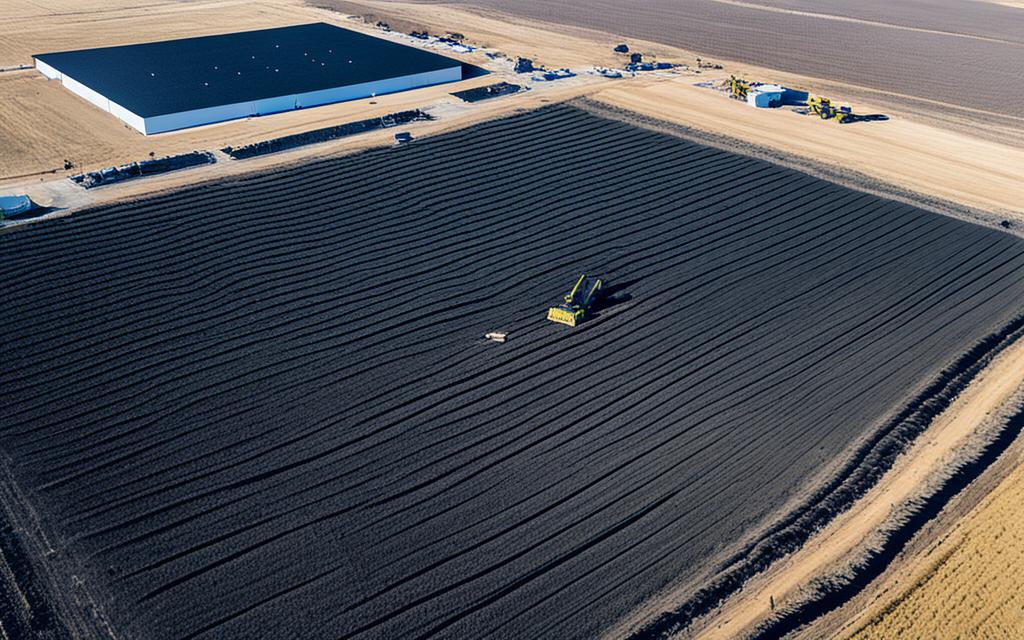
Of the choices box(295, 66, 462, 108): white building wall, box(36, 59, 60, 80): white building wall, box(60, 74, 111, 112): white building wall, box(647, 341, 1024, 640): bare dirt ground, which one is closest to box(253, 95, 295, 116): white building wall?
box(295, 66, 462, 108): white building wall

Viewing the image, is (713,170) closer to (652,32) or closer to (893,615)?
(893,615)

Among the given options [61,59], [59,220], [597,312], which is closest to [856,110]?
[597,312]

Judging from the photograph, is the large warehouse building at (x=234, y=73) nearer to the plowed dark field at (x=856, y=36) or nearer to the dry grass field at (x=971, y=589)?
the plowed dark field at (x=856, y=36)

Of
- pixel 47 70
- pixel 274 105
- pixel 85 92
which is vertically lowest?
pixel 47 70

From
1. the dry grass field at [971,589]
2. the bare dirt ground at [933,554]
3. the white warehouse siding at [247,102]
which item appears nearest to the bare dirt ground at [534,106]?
the white warehouse siding at [247,102]

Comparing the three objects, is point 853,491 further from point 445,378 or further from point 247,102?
point 247,102

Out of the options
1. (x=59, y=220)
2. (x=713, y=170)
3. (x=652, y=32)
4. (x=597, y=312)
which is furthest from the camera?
(x=652, y=32)

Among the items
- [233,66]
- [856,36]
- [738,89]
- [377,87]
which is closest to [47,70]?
[233,66]
